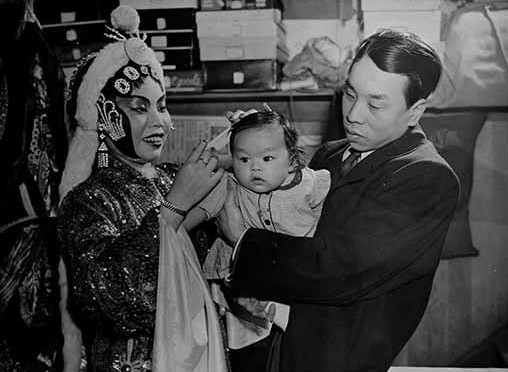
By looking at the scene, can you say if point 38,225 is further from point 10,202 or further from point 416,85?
point 416,85

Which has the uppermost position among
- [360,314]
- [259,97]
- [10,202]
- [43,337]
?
[259,97]

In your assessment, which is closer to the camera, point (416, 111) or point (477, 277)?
point (416, 111)

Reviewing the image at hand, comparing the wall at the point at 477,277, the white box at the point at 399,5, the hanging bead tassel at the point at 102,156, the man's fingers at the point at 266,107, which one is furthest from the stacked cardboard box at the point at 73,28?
the wall at the point at 477,277

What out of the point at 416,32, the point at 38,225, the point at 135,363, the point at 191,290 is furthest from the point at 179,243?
the point at 416,32

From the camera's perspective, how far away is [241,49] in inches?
38.5

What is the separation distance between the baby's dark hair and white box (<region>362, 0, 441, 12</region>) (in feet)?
0.69

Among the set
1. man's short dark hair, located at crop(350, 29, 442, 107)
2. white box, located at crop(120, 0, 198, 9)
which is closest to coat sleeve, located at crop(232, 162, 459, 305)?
man's short dark hair, located at crop(350, 29, 442, 107)

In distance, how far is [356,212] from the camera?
2.94 ft

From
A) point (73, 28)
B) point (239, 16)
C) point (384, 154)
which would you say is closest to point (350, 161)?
point (384, 154)

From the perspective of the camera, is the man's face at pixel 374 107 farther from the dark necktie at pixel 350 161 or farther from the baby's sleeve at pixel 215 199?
the baby's sleeve at pixel 215 199

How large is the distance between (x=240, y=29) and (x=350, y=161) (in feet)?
0.85

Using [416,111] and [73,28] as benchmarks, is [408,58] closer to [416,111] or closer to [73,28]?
[416,111]

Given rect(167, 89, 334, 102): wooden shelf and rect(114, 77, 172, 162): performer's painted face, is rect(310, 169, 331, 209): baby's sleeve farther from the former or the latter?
rect(114, 77, 172, 162): performer's painted face

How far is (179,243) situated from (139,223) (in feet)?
0.28
